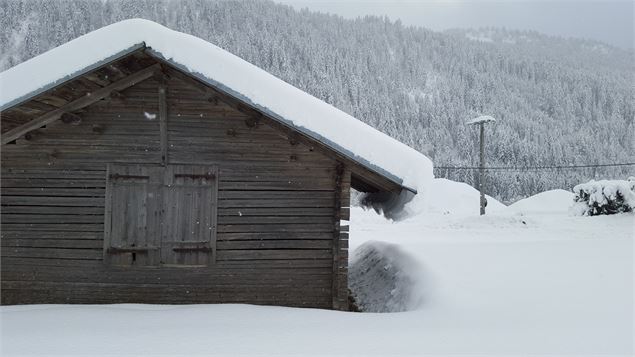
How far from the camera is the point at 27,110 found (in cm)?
721

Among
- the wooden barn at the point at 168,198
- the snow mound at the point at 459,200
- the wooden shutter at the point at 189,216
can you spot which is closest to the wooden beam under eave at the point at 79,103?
the wooden barn at the point at 168,198

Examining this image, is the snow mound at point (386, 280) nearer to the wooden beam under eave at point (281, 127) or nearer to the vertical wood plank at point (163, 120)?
the wooden beam under eave at point (281, 127)

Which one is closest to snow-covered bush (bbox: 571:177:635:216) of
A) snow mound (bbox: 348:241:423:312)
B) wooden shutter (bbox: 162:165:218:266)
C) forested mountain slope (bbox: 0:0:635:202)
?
snow mound (bbox: 348:241:423:312)

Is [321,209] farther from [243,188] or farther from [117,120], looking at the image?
[117,120]

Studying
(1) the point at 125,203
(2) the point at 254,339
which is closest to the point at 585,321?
(2) the point at 254,339

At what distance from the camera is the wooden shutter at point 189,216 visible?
7.79 m

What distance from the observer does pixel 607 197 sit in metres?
23.5

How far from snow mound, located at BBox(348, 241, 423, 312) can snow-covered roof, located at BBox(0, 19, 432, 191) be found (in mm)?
2390

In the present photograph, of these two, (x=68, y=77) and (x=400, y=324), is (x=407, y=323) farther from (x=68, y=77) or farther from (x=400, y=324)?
(x=68, y=77)

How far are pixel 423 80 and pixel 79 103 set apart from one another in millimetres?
98498

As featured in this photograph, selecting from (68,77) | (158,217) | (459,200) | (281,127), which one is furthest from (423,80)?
(68,77)

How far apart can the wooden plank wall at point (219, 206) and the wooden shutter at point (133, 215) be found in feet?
0.54

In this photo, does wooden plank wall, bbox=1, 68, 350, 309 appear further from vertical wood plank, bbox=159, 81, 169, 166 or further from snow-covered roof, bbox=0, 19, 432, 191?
snow-covered roof, bbox=0, 19, 432, 191

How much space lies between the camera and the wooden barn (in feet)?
25.3
